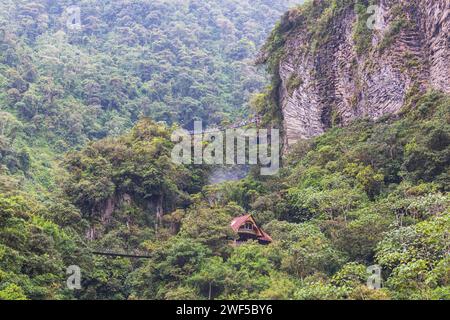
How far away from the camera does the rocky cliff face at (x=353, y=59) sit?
2591 centimetres

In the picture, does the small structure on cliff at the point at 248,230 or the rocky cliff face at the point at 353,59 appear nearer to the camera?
the small structure on cliff at the point at 248,230

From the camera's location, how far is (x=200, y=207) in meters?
24.4

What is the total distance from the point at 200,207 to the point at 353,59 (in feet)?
34.7

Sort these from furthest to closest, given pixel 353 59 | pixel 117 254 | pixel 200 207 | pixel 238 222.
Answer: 1. pixel 353 59
2. pixel 200 207
3. pixel 117 254
4. pixel 238 222

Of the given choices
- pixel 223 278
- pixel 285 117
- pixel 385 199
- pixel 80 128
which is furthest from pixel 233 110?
pixel 223 278

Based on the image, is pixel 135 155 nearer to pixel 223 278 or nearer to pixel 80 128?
pixel 223 278

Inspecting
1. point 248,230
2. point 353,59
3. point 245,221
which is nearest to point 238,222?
point 245,221

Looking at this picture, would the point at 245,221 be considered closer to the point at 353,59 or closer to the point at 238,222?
the point at 238,222

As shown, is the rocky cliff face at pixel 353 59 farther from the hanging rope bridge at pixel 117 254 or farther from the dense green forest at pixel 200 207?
the hanging rope bridge at pixel 117 254

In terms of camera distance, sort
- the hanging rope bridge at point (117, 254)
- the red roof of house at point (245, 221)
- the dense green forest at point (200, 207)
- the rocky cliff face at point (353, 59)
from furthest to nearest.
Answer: the rocky cliff face at point (353, 59), the hanging rope bridge at point (117, 254), the red roof of house at point (245, 221), the dense green forest at point (200, 207)

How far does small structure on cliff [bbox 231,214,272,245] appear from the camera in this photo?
21109 millimetres

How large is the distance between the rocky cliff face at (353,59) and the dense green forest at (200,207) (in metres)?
1.16

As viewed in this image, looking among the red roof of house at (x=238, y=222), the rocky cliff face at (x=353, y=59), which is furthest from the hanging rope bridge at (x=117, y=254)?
the rocky cliff face at (x=353, y=59)

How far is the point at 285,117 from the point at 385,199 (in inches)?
495
